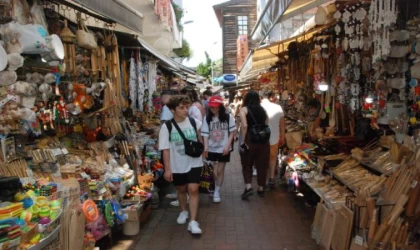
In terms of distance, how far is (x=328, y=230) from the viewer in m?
4.31

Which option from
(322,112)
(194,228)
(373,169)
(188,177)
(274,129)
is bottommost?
(194,228)

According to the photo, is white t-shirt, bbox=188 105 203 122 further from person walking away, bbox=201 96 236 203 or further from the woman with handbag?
the woman with handbag

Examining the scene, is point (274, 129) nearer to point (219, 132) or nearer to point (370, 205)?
point (219, 132)

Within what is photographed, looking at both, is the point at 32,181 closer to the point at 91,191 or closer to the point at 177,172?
the point at 91,191

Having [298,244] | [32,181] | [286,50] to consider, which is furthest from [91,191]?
[286,50]

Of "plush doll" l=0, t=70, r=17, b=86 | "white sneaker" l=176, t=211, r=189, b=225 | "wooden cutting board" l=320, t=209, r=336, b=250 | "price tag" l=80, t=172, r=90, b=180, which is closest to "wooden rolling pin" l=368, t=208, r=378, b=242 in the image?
"wooden cutting board" l=320, t=209, r=336, b=250

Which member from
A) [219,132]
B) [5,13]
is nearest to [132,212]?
[219,132]

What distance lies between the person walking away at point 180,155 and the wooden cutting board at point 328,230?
58.9 inches

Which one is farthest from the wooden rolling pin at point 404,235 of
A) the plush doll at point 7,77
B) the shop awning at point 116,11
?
the plush doll at point 7,77

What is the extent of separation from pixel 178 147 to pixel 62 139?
1.43 m

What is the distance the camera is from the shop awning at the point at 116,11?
3.88 meters

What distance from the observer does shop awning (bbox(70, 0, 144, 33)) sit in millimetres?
3877

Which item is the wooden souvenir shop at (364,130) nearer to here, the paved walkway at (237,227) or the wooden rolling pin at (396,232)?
the wooden rolling pin at (396,232)

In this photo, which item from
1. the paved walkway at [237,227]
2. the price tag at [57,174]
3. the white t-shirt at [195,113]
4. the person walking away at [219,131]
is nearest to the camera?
the price tag at [57,174]
